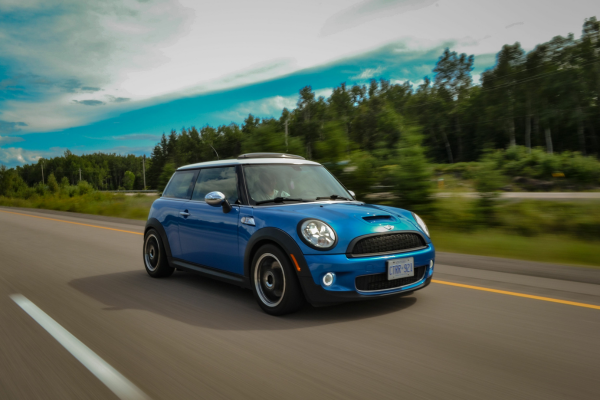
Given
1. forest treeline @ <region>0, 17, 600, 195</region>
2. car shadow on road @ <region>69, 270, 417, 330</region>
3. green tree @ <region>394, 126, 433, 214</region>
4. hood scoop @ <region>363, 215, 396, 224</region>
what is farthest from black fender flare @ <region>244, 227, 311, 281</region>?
forest treeline @ <region>0, 17, 600, 195</region>

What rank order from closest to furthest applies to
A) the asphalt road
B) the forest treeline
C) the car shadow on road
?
the asphalt road → the car shadow on road → the forest treeline

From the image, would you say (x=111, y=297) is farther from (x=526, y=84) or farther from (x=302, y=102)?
(x=302, y=102)

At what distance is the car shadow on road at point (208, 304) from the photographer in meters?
4.52

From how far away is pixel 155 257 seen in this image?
22.5 ft

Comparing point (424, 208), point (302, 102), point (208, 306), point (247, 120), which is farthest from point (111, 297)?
point (247, 120)

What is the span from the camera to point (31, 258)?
9.25m

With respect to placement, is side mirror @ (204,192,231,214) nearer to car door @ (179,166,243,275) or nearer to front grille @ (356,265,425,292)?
car door @ (179,166,243,275)

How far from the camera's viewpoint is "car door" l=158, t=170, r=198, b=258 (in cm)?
627

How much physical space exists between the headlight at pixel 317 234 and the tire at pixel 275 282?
12.0 inches

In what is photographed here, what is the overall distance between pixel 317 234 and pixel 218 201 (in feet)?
4.34

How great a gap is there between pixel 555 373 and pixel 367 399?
1298mm

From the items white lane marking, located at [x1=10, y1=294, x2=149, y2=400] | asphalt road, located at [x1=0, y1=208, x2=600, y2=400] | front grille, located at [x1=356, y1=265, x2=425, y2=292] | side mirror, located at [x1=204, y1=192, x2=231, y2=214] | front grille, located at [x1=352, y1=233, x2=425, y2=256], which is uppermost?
side mirror, located at [x1=204, y1=192, x2=231, y2=214]

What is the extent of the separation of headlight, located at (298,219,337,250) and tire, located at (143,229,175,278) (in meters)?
2.91

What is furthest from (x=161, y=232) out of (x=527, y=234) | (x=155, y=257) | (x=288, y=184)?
(x=527, y=234)
